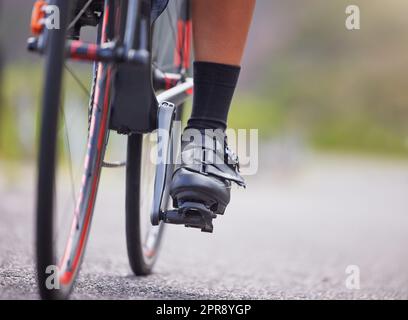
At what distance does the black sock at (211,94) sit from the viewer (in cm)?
180

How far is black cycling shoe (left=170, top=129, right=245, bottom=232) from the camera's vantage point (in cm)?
170

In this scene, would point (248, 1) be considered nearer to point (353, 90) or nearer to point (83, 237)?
point (83, 237)

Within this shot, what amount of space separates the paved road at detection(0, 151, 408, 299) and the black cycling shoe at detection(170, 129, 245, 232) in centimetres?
23

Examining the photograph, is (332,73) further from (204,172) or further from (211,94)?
(204,172)

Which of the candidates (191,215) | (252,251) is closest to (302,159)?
(252,251)

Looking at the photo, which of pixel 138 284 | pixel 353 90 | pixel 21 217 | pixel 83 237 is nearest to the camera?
pixel 83 237

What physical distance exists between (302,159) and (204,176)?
10.3m

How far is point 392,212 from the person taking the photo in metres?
6.77

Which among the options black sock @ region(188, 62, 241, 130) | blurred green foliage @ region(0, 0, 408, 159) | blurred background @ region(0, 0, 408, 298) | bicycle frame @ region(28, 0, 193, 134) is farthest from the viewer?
blurred green foliage @ region(0, 0, 408, 159)

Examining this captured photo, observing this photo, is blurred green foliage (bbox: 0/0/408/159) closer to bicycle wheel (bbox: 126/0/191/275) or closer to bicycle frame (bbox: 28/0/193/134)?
bicycle wheel (bbox: 126/0/191/275)

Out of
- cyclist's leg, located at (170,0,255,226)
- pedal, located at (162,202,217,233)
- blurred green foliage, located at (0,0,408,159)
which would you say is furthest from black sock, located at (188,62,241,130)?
blurred green foliage, located at (0,0,408,159)

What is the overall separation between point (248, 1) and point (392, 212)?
529cm

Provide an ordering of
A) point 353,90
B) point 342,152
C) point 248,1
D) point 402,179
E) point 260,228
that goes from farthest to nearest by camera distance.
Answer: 1. point 353,90
2. point 342,152
3. point 402,179
4. point 260,228
5. point 248,1

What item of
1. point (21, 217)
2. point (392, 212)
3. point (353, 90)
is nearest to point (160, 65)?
point (21, 217)
